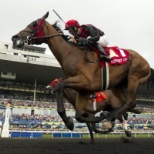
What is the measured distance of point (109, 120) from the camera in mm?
5391

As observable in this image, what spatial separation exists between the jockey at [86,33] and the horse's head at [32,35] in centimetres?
53

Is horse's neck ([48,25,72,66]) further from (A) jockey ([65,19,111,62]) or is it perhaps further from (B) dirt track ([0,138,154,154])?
(B) dirt track ([0,138,154,154])

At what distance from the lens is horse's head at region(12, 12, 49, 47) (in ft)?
16.7

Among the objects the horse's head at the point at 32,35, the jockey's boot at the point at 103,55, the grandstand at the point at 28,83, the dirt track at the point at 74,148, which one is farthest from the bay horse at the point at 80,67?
the grandstand at the point at 28,83

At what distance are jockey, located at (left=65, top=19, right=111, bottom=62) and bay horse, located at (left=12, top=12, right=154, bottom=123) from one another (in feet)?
0.52

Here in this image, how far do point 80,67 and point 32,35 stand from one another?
3.68 ft

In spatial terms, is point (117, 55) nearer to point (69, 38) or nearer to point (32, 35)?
point (69, 38)

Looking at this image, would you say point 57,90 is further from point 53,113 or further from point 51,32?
point 53,113

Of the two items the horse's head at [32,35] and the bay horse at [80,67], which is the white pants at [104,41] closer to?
the bay horse at [80,67]

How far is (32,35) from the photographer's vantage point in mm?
5199

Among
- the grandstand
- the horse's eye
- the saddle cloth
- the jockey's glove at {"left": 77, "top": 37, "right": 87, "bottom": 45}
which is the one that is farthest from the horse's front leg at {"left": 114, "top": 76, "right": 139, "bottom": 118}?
the grandstand

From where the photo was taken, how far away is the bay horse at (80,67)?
16.4 feet

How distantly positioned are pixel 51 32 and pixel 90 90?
4.54 ft

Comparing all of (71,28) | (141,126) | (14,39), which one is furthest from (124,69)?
(141,126)
